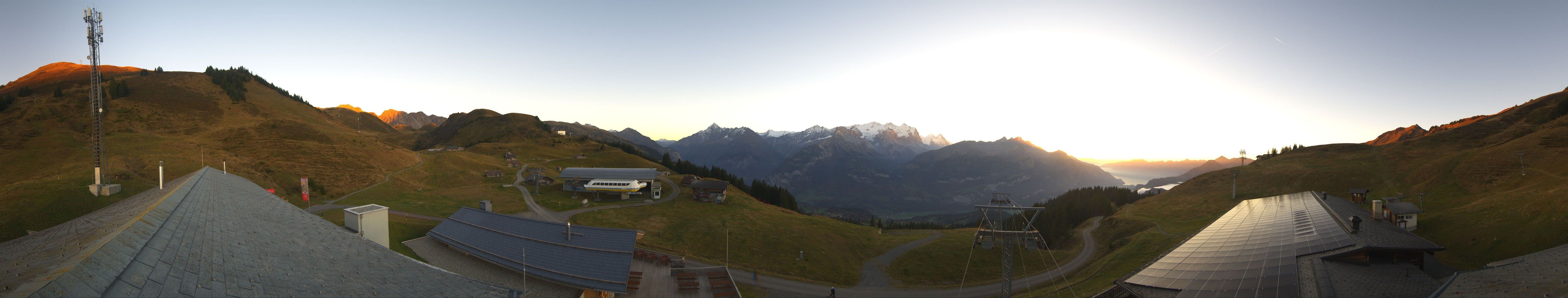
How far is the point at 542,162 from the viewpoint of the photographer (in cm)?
12331

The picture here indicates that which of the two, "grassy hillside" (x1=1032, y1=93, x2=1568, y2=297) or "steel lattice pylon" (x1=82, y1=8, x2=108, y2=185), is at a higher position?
"steel lattice pylon" (x1=82, y1=8, x2=108, y2=185)

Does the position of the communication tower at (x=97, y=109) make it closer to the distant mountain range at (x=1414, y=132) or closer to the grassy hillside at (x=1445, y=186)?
the grassy hillside at (x=1445, y=186)

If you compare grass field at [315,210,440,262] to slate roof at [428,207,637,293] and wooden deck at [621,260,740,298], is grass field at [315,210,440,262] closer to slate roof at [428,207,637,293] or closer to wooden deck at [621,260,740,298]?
slate roof at [428,207,637,293]

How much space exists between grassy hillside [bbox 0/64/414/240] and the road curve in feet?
191

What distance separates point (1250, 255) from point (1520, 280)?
37.3ft

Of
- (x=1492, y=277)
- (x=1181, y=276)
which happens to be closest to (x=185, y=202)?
(x=1181, y=276)

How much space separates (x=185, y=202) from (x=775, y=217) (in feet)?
210

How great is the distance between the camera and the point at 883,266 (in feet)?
200

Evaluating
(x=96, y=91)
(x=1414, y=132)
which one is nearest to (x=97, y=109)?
(x=96, y=91)

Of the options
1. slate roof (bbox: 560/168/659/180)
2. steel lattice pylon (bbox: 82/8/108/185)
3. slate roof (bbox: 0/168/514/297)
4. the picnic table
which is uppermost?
steel lattice pylon (bbox: 82/8/108/185)

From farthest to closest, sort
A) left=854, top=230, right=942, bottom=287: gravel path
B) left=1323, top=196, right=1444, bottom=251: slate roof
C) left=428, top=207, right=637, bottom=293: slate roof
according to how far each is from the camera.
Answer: left=854, top=230, right=942, bottom=287: gravel path, left=428, top=207, right=637, bottom=293: slate roof, left=1323, top=196, right=1444, bottom=251: slate roof

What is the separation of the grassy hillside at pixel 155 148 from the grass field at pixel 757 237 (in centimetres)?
4239

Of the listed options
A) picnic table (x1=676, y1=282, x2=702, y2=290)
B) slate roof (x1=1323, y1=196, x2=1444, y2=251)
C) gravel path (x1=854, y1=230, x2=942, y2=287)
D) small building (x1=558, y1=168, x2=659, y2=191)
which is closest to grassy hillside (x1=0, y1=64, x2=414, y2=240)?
small building (x1=558, y1=168, x2=659, y2=191)

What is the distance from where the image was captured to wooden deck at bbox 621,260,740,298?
34.4m
